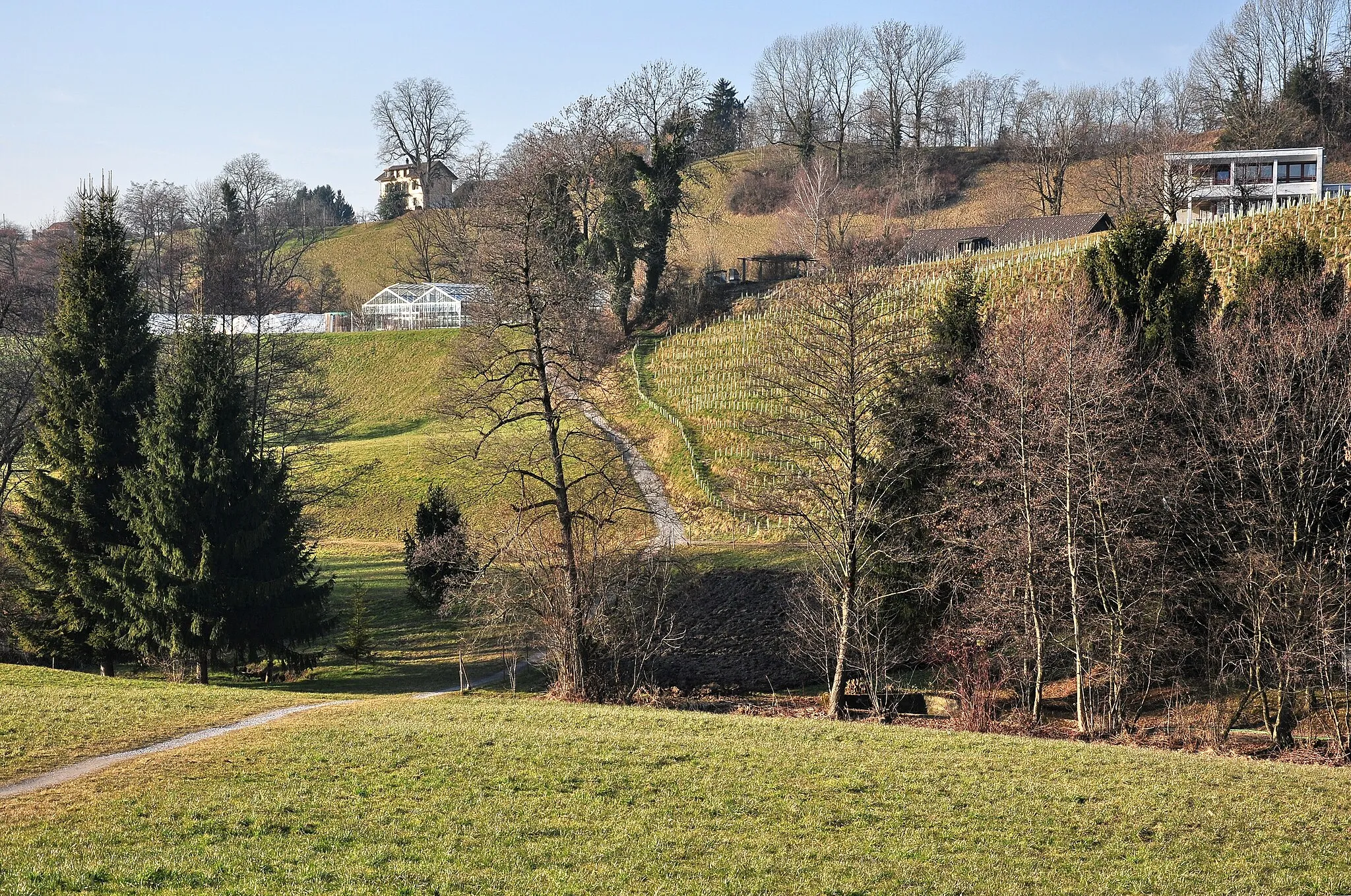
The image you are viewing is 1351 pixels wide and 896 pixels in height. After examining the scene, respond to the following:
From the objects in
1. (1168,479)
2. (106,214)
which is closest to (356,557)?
(106,214)

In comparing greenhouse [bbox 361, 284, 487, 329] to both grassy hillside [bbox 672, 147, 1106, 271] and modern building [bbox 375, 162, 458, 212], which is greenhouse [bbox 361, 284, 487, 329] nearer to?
grassy hillside [bbox 672, 147, 1106, 271]

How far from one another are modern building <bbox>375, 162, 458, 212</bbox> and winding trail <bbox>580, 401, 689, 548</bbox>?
243 feet

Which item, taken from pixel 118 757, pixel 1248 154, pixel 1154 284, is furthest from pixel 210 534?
pixel 1248 154

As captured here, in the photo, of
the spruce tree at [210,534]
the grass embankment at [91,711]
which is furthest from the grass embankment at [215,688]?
the spruce tree at [210,534]

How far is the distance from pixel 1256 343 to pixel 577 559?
16.7 meters

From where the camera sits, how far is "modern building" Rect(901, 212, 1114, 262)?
67.8 metres

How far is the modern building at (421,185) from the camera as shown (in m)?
127

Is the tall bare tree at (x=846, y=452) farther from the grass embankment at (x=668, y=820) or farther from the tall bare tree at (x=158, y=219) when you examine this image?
the tall bare tree at (x=158, y=219)

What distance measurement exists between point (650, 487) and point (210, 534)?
2053cm

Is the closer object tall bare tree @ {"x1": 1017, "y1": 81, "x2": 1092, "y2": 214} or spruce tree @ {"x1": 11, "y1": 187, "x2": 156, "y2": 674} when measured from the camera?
spruce tree @ {"x1": 11, "y1": 187, "x2": 156, "y2": 674}

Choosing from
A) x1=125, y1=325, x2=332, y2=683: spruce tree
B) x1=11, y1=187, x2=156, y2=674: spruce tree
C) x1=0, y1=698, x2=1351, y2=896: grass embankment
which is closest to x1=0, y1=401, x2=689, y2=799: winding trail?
x1=0, y1=698, x2=1351, y2=896: grass embankment

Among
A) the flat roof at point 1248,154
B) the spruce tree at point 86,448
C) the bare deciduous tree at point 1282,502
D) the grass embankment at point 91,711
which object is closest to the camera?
the grass embankment at point 91,711

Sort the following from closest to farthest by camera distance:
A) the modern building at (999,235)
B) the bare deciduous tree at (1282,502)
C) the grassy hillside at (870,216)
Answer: the bare deciduous tree at (1282,502), the modern building at (999,235), the grassy hillside at (870,216)

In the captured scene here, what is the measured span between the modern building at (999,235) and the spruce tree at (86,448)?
47.3m
